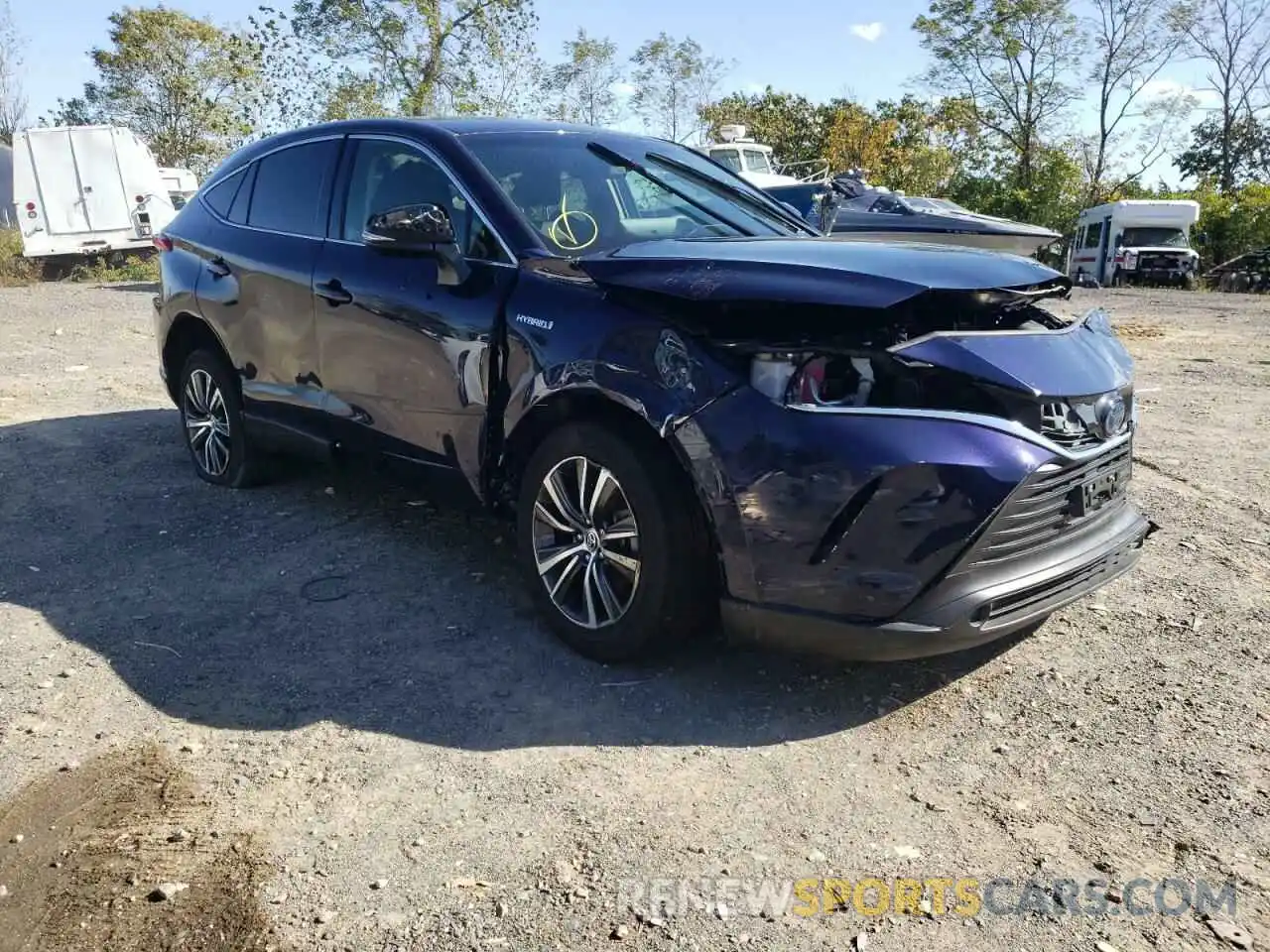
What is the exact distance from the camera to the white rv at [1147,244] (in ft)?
83.9

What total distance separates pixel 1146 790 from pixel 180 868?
8.33ft

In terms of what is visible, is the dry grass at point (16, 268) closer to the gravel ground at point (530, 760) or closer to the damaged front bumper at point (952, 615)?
the gravel ground at point (530, 760)

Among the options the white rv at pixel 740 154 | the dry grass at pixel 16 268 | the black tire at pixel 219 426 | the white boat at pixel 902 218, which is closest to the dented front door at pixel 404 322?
the black tire at pixel 219 426

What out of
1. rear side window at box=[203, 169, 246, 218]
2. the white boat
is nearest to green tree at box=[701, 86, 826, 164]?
the white boat

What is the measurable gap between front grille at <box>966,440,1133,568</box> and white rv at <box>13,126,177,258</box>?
66.7ft

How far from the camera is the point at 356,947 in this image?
229cm

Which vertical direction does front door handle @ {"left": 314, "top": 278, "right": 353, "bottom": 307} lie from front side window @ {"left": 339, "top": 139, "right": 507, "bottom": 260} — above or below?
below

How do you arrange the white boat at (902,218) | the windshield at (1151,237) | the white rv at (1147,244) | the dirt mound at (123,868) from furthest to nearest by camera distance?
1. the windshield at (1151,237)
2. the white rv at (1147,244)
3. the white boat at (902,218)
4. the dirt mound at (123,868)

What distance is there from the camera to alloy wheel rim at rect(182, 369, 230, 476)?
5.56 metres

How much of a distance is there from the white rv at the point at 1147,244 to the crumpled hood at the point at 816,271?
24907 millimetres

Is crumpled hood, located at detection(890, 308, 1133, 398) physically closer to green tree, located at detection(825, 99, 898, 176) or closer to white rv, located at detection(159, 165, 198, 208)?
white rv, located at detection(159, 165, 198, 208)

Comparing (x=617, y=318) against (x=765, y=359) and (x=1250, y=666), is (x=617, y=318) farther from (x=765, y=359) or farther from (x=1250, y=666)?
(x=1250, y=666)

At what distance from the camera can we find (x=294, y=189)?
16.2ft

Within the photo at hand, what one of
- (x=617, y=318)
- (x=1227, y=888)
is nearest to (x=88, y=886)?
(x=617, y=318)
